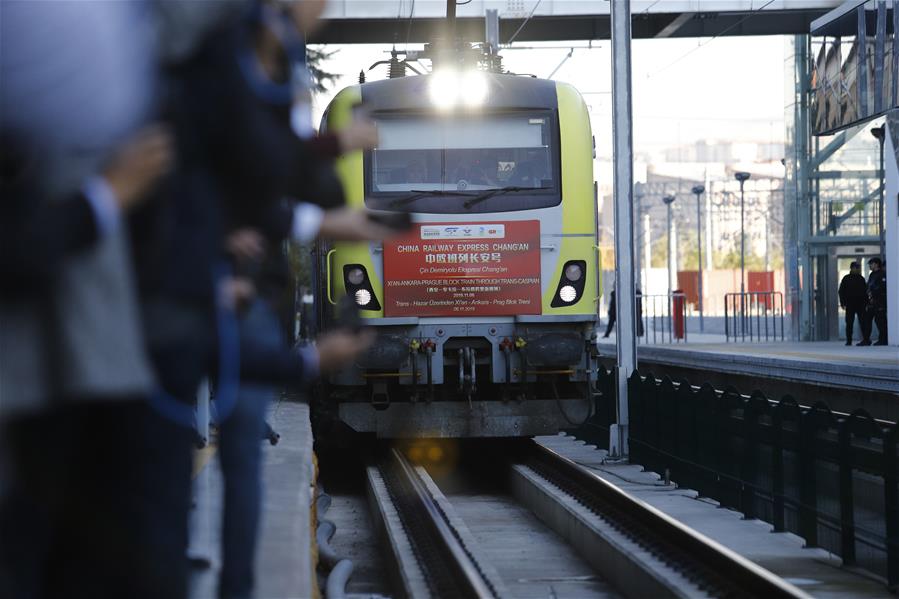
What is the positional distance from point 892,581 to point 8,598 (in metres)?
6.62

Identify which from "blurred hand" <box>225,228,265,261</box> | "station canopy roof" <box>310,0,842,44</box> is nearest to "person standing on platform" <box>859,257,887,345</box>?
"station canopy roof" <box>310,0,842,44</box>

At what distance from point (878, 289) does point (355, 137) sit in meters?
24.7

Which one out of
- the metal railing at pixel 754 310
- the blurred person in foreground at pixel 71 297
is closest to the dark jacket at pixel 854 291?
the metal railing at pixel 754 310

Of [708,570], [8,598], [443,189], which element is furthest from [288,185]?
[443,189]

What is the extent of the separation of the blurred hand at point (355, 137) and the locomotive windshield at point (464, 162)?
9.30 m

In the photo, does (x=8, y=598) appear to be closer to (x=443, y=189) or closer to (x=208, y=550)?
(x=208, y=550)

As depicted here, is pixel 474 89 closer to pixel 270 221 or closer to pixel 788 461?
pixel 788 461

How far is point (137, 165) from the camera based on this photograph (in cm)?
255

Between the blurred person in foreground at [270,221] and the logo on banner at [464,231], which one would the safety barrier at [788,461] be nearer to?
the logo on banner at [464,231]

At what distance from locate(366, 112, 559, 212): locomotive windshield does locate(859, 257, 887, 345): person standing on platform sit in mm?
15132

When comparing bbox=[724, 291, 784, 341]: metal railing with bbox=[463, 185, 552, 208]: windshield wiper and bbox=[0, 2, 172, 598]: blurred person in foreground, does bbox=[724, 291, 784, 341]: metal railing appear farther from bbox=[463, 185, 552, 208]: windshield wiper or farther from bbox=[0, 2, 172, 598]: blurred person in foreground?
bbox=[0, 2, 172, 598]: blurred person in foreground

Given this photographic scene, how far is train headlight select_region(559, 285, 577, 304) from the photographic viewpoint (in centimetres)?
1286

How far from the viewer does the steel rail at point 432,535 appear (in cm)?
793

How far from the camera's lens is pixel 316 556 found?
877 centimetres
